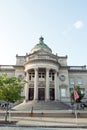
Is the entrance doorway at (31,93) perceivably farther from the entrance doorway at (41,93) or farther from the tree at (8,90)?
the tree at (8,90)

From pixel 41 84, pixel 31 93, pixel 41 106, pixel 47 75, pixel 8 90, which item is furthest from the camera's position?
pixel 31 93

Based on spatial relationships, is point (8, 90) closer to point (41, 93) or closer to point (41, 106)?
point (41, 106)

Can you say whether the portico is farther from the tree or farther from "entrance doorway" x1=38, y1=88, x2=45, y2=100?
the tree

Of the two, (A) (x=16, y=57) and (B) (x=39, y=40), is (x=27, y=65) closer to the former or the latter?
(A) (x=16, y=57)

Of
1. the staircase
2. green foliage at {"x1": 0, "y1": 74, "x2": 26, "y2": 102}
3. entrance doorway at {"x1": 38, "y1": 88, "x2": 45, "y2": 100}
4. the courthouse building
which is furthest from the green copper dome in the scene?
green foliage at {"x1": 0, "y1": 74, "x2": 26, "y2": 102}

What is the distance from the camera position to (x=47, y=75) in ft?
144

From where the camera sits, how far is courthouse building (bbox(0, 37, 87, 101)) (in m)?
44.1

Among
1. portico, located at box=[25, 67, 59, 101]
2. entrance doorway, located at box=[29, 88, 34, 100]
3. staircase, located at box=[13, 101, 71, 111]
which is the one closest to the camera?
staircase, located at box=[13, 101, 71, 111]

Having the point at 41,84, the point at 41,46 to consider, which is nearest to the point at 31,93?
the point at 41,84

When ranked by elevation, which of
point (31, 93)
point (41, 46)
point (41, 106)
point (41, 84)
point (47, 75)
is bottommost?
point (41, 106)

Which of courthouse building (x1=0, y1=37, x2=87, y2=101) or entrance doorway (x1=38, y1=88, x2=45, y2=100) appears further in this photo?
entrance doorway (x1=38, y1=88, x2=45, y2=100)

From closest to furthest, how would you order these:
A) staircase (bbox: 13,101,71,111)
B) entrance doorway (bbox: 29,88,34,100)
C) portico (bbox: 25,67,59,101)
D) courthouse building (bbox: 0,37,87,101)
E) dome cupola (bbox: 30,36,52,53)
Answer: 1. staircase (bbox: 13,101,71,111)
2. portico (bbox: 25,67,59,101)
3. courthouse building (bbox: 0,37,87,101)
4. entrance doorway (bbox: 29,88,34,100)
5. dome cupola (bbox: 30,36,52,53)

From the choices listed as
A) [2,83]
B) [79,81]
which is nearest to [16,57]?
[79,81]

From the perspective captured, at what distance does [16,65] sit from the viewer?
162 ft
